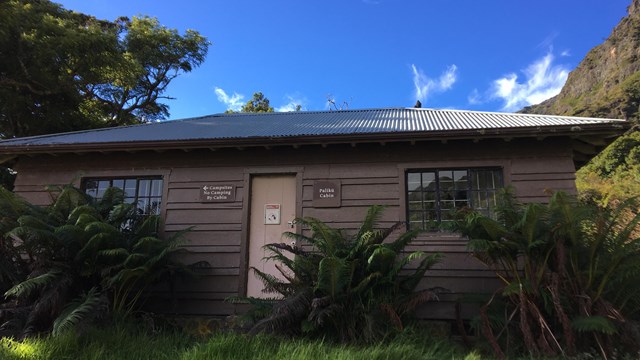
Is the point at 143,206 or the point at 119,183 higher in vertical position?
the point at 119,183

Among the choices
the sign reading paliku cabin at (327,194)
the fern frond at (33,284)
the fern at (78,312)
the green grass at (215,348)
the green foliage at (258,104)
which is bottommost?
the green grass at (215,348)

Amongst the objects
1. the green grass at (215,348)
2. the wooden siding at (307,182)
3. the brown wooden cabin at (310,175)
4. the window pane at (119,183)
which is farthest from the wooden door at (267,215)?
the window pane at (119,183)

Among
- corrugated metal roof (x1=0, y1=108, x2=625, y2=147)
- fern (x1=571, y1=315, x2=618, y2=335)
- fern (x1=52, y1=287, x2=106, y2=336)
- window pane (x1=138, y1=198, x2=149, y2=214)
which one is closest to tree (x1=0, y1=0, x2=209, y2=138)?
corrugated metal roof (x1=0, y1=108, x2=625, y2=147)

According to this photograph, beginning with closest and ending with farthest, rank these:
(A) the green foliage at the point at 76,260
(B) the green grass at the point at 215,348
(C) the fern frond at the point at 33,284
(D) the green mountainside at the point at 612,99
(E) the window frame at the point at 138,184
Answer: (B) the green grass at the point at 215,348 → (C) the fern frond at the point at 33,284 → (A) the green foliage at the point at 76,260 → (E) the window frame at the point at 138,184 → (D) the green mountainside at the point at 612,99

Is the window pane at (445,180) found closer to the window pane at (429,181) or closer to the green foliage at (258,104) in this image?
the window pane at (429,181)

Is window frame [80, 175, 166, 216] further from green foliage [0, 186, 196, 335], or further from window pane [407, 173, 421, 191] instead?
window pane [407, 173, 421, 191]

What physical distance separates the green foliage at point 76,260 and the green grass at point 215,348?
1.31ft

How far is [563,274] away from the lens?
194 inches

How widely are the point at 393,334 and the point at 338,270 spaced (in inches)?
38.9

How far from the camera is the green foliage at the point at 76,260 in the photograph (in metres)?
5.28

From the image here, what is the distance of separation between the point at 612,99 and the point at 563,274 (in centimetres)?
3628

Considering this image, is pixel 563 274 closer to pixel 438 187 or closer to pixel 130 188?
pixel 438 187

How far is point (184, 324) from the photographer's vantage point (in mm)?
6898

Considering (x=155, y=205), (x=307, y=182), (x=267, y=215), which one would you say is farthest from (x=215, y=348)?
(x=155, y=205)
